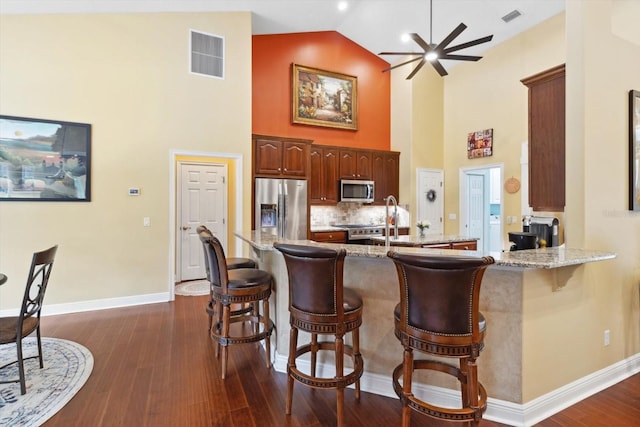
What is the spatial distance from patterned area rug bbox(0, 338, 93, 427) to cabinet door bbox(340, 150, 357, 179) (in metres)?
4.97

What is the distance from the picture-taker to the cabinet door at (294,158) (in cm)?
575

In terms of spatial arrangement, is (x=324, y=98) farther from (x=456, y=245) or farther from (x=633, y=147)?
(x=633, y=147)

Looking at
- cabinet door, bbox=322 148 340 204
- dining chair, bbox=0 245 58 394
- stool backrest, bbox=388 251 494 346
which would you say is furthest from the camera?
cabinet door, bbox=322 148 340 204

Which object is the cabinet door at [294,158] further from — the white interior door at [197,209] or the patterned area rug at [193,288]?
the patterned area rug at [193,288]

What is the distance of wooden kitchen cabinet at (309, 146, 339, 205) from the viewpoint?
6301 millimetres

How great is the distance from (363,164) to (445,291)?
212 inches

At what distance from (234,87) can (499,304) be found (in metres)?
4.47

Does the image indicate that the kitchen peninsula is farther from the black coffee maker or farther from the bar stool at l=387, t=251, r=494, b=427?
the black coffee maker

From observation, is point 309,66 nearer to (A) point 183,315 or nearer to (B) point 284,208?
(B) point 284,208

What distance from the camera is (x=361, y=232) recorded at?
21.0 feet

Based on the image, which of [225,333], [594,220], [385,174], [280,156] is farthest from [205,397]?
[385,174]

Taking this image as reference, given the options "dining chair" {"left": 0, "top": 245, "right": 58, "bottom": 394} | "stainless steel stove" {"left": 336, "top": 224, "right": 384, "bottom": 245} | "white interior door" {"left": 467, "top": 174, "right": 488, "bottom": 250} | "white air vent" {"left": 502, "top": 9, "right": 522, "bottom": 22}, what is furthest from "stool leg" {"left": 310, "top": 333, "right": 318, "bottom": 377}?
"white air vent" {"left": 502, "top": 9, "right": 522, "bottom": 22}

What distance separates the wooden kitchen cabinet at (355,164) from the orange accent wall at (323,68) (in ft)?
1.14

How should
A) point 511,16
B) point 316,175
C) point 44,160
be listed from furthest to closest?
point 316,175, point 511,16, point 44,160
